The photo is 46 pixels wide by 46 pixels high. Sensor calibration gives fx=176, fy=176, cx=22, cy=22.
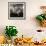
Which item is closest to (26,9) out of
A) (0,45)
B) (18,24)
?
(18,24)

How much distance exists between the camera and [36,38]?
3508 millimetres

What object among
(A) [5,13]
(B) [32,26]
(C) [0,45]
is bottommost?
(C) [0,45]

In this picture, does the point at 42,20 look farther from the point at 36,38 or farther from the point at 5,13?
the point at 5,13

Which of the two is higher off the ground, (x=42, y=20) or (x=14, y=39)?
(x=42, y=20)

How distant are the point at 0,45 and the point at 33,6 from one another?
1022 mm

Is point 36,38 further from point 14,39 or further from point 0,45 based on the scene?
point 0,45

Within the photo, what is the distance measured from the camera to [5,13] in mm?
3502

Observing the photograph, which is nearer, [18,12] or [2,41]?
[2,41]

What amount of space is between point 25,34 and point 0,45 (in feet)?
2.02

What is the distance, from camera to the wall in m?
3.50

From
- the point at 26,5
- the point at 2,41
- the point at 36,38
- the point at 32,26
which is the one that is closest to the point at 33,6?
the point at 26,5

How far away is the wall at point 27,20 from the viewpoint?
3500mm

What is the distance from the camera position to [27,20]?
3500 mm

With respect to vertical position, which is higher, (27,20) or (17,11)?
(17,11)
